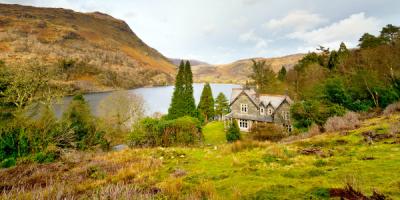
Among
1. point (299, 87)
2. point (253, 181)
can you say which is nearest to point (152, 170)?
point (253, 181)

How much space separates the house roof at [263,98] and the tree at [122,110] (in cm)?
1849

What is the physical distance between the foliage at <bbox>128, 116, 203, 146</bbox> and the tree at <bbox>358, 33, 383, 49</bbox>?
45393mm

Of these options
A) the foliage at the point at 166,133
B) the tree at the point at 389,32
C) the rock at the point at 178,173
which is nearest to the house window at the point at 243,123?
the foliage at the point at 166,133

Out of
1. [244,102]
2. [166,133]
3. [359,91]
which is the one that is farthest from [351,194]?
[244,102]

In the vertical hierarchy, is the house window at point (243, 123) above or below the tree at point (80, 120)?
below

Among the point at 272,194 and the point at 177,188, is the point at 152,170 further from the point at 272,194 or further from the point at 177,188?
the point at 272,194

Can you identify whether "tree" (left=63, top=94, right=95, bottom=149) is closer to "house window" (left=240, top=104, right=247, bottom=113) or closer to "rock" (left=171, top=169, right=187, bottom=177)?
"rock" (left=171, top=169, right=187, bottom=177)

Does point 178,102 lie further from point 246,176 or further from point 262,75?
point 246,176

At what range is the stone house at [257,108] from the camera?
39.0 meters

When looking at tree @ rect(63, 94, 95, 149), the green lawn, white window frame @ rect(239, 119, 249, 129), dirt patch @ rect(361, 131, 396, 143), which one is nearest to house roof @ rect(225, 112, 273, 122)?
white window frame @ rect(239, 119, 249, 129)

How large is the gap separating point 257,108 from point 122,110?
79.8 feet

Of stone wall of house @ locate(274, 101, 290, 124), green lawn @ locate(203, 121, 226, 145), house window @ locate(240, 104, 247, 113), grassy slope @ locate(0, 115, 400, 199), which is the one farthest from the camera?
house window @ locate(240, 104, 247, 113)

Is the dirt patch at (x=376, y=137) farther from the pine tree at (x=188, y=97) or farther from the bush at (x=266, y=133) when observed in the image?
the pine tree at (x=188, y=97)

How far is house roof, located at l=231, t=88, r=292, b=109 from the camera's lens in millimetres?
39688
